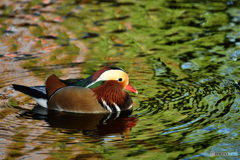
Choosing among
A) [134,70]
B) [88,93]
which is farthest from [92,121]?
[134,70]

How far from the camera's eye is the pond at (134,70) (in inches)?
257

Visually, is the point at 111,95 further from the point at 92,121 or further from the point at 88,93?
the point at 92,121

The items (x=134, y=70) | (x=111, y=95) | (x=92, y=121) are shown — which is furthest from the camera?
(x=134, y=70)

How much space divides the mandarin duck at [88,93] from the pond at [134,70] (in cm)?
21

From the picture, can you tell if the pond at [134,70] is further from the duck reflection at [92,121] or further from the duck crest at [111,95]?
the duck crest at [111,95]

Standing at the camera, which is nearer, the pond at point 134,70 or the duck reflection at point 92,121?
the pond at point 134,70

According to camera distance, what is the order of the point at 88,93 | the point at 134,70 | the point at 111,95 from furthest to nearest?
the point at 134,70, the point at 111,95, the point at 88,93

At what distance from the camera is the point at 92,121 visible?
25.0 feet

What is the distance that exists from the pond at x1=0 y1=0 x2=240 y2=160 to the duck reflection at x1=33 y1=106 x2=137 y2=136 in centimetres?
2

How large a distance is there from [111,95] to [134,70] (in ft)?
4.82

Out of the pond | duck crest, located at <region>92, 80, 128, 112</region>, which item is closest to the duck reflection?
the pond

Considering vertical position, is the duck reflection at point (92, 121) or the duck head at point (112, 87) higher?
the duck head at point (112, 87)

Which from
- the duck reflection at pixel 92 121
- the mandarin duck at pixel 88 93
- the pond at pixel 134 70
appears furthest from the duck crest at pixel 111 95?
the pond at pixel 134 70

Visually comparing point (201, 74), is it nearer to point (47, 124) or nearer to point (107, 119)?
point (107, 119)
